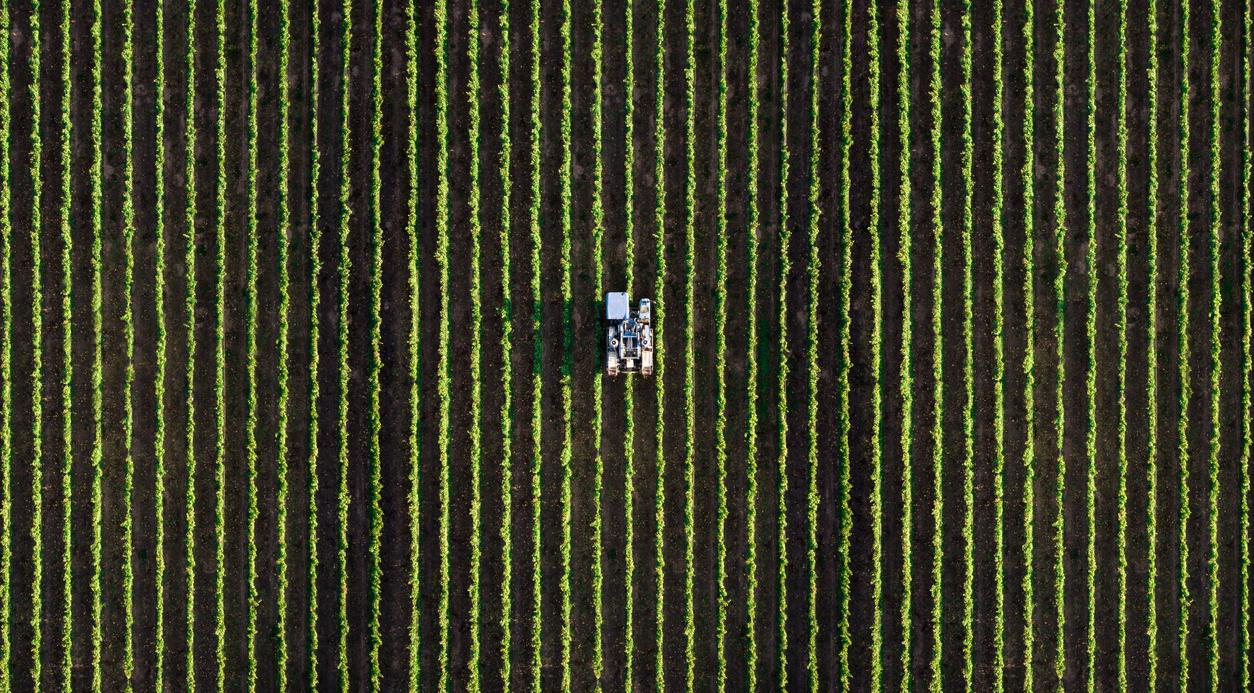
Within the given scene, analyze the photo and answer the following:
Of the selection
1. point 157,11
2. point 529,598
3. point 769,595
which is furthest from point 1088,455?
point 157,11

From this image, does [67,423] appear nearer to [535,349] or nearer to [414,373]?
[414,373]

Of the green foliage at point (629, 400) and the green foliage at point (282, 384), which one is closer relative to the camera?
the green foliage at point (282, 384)

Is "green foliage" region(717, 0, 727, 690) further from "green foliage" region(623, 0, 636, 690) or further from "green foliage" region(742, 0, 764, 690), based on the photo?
"green foliage" region(623, 0, 636, 690)

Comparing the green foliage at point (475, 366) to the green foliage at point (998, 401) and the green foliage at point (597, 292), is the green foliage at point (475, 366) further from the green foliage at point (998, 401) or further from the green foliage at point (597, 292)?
the green foliage at point (998, 401)

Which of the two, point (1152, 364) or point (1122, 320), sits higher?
point (1122, 320)

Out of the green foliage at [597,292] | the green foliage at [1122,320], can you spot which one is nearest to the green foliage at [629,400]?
the green foliage at [597,292]

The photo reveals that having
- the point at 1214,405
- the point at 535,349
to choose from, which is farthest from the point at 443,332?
the point at 1214,405

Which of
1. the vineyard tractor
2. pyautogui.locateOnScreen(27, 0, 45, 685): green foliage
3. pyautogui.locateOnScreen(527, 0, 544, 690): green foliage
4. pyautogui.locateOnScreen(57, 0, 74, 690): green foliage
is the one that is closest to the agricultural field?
pyautogui.locateOnScreen(527, 0, 544, 690): green foliage
